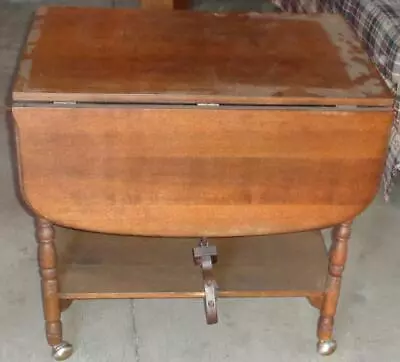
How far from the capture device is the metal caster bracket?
154 centimetres

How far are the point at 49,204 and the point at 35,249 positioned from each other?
0.61m

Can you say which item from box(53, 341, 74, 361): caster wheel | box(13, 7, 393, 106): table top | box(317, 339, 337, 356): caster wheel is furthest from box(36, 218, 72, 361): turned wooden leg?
box(317, 339, 337, 356): caster wheel

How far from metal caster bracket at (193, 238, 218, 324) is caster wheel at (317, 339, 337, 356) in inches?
10.1

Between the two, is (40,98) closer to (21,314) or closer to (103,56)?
(103,56)

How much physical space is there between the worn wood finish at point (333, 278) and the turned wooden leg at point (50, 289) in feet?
1.76

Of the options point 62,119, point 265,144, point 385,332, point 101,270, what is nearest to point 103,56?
point 62,119

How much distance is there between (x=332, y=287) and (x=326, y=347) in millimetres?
163

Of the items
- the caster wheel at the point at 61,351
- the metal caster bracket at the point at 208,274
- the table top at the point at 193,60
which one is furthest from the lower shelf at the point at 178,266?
the table top at the point at 193,60

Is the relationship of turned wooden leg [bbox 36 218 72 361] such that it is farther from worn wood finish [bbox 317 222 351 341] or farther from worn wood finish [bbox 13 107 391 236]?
worn wood finish [bbox 317 222 351 341]

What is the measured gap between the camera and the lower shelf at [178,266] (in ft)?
5.17

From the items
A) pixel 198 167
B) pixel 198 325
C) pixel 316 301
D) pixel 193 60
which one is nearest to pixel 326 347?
pixel 316 301

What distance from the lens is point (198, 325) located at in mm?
1728

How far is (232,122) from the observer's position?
1322mm

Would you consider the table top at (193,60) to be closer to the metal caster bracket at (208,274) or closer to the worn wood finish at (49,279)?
the worn wood finish at (49,279)
